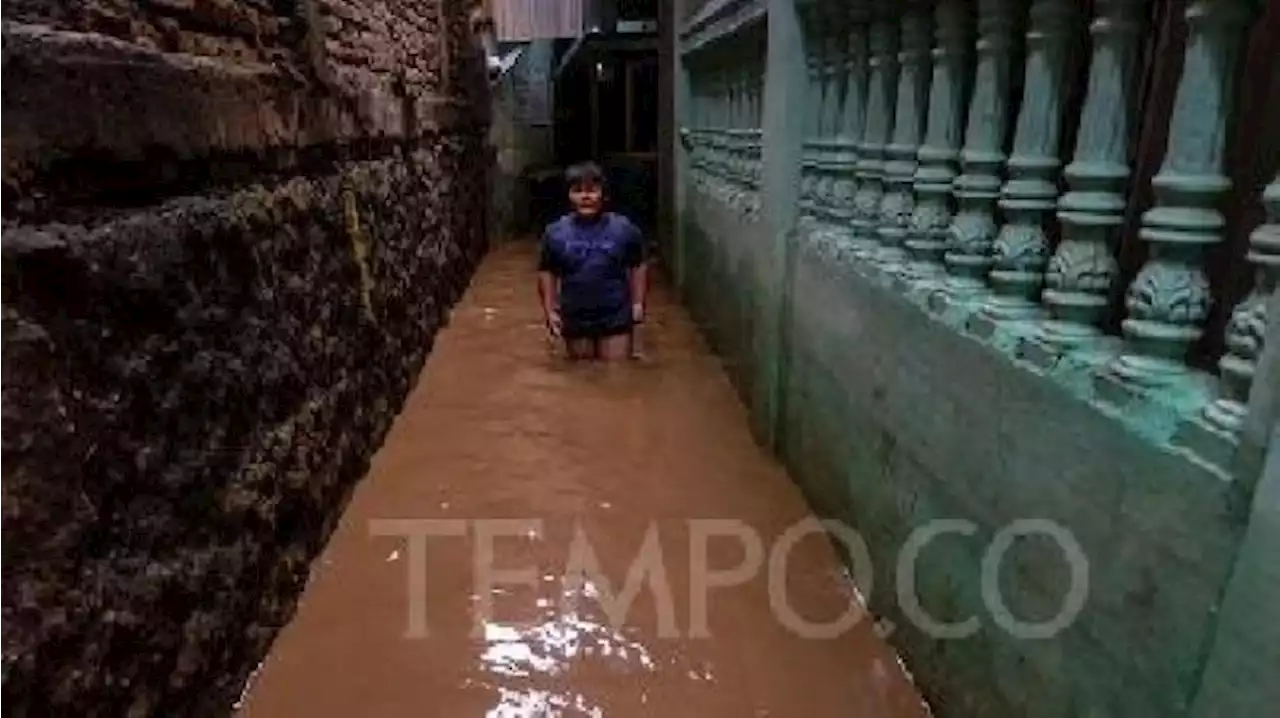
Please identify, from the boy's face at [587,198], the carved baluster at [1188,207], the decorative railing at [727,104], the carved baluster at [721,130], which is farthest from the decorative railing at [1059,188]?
the carved baluster at [721,130]

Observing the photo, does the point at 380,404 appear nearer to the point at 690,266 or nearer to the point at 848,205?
the point at 848,205

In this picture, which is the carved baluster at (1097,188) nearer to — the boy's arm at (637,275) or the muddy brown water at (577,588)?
the muddy brown water at (577,588)

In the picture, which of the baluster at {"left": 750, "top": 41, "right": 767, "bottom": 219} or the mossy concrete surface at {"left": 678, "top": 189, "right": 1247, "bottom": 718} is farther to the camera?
the baluster at {"left": 750, "top": 41, "right": 767, "bottom": 219}

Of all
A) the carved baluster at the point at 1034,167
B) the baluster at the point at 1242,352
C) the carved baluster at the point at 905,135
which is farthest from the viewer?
the carved baluster at the point at 905,135

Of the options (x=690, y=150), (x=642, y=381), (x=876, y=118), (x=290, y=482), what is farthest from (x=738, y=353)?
(x=690, y=150)

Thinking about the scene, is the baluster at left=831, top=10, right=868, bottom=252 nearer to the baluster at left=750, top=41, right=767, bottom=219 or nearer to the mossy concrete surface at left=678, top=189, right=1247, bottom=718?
the mossy concrete surface at left=678, top=189, right=1247, bottom=718

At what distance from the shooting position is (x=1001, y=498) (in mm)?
2172

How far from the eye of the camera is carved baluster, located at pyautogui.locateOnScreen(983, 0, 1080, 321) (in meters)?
2.04

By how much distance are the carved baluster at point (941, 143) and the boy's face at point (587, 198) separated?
3.45m

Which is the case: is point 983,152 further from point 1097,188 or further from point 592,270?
point 592,270

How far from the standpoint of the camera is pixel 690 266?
27.5 feet

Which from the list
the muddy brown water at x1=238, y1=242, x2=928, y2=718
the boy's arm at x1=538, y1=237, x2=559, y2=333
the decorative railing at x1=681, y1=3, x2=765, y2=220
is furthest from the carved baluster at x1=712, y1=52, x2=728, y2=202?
the muddy brown water at x1=238, y1=242, x2=928, y2=718

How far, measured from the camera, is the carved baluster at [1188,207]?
5.01 feet

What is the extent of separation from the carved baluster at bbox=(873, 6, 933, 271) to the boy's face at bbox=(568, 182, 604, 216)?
314 cm
